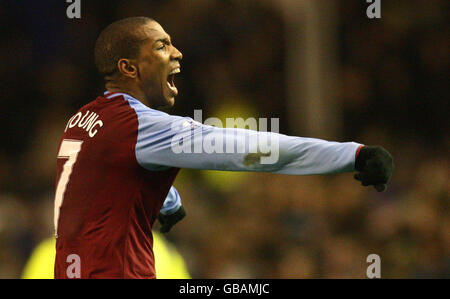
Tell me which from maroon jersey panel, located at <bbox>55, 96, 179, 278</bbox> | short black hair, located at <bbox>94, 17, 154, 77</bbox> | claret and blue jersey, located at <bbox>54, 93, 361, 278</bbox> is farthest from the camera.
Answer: short black hair, located at <bbox>94, 17, 154, 77</bbox>

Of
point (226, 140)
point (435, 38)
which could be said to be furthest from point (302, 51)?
point (226, 140)

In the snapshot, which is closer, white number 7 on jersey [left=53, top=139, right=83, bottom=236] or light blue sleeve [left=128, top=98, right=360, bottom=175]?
light blue sleeve [left=128, top=98, right=360, bottom=175]

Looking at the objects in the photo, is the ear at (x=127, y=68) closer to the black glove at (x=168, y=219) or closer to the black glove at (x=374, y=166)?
the black glove at (x=168, y=219)

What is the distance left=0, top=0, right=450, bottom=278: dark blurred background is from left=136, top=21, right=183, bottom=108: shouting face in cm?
312

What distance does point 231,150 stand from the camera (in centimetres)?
282

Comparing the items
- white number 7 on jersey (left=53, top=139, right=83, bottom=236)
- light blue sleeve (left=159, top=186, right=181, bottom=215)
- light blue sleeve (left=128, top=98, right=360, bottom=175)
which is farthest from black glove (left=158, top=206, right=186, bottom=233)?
light blue sleeve (left=128, top=98, right=360, bottom=175)

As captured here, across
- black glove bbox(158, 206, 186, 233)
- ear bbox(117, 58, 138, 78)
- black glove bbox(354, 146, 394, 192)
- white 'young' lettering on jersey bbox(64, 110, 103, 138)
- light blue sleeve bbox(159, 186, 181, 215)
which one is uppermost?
ear bbox(117, 58, 138, 78)

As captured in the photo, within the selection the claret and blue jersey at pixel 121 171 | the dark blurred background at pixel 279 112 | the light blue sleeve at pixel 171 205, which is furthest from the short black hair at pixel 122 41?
the dark blurred background at pixel 279 112

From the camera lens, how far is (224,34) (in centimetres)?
801

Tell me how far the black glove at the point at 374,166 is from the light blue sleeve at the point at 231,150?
3cm

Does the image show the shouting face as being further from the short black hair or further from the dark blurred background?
the dark blurred background

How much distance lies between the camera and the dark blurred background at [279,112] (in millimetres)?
6332

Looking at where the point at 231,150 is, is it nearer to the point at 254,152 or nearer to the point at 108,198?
the point at 254,152

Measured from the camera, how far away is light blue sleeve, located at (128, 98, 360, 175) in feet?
8.90
